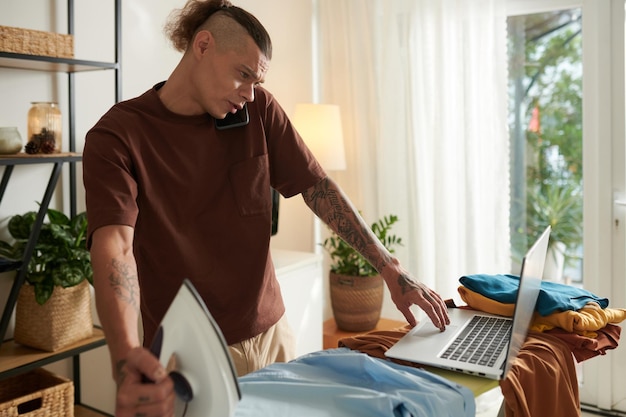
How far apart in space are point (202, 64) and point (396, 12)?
2125 mm

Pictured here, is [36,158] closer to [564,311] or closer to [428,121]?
[564,311]

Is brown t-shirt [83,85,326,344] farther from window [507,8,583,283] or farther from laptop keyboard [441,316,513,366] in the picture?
A: window [507,8,583,283]

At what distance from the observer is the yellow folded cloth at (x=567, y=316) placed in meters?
1.46

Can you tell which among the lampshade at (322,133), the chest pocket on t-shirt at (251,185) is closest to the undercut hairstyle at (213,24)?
the chest pocket on t-shirt at (251,185)

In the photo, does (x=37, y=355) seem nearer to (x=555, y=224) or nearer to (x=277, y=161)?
(x=277, y=161)

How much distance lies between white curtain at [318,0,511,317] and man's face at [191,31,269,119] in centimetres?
191

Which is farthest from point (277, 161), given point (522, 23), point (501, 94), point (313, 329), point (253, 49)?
point (522, 23)

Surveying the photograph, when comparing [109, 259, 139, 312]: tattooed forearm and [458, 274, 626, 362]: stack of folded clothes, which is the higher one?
[109, 259, 139, 312]: tattooed forearm

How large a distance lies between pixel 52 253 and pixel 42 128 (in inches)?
16.3

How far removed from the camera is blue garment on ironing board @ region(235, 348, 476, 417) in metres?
1.04

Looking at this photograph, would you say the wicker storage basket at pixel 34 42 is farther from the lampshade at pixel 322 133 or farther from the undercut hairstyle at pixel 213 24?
the lampshade at pixel 322 133

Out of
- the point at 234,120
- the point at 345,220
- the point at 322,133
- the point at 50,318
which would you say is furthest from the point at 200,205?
the point at 322,133

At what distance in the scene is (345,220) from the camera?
1.60 meters

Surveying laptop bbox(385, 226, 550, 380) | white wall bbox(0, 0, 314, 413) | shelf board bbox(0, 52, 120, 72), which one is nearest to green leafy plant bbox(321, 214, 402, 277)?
white wall bbox(0, 0, 314, 413)
